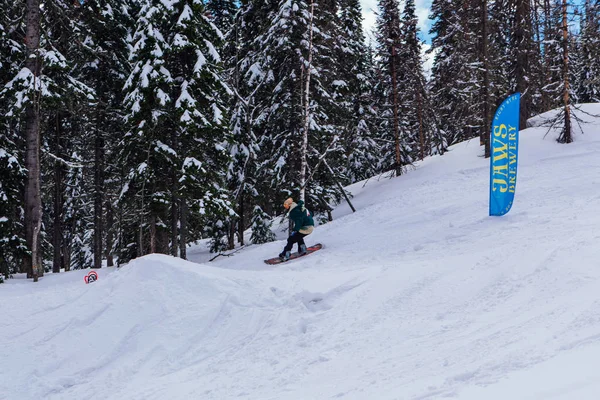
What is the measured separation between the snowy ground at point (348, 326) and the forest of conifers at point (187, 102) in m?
5.69

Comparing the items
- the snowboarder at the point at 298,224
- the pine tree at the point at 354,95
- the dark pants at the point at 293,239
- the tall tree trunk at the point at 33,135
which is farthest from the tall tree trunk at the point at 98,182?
the pine tree at the point at 354,95

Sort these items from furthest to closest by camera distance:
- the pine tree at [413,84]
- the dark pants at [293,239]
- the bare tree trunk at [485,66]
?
the pine tree at [413,84] < the bare tree trunk at [485,66] < the dark pants at [293,239]

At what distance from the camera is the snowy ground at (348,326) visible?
4.36 m

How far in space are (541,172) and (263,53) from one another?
1240cm

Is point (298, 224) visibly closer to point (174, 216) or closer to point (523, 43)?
point (174, 216)

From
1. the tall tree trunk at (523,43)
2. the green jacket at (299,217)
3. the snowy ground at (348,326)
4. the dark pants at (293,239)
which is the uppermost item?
the tall tree trunk at (523,43)

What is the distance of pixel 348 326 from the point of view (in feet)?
21.2

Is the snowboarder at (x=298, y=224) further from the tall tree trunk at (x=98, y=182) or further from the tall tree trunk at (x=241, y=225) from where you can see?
the tall tree trunk at (x=98, y=182)

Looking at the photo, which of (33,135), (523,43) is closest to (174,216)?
(33,135)

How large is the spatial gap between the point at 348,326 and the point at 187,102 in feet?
34.5

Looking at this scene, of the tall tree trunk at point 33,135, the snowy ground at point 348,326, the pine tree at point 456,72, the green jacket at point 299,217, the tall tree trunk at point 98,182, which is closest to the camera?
the snowy ground at point 348,326

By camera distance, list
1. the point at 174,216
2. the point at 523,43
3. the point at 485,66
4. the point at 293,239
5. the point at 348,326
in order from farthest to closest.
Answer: the point at 523,43 < the point at 485,66 < the point at 174,216 < the point at 293,239 < the point at 348,326

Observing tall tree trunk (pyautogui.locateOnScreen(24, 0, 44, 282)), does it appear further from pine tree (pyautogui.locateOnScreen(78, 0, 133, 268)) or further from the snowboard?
the snowboard

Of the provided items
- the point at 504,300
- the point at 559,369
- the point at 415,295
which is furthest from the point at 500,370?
the point at 415,295
